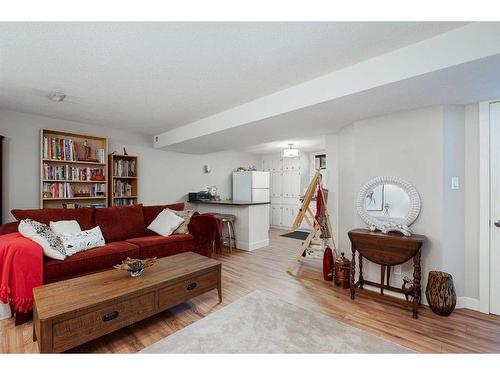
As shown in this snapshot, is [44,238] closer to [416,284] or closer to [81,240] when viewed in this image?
[81,240]

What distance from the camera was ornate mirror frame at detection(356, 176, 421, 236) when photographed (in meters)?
2.35

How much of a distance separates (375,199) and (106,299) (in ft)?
8.91

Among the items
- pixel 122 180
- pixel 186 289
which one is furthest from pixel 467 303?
pixel 122 180

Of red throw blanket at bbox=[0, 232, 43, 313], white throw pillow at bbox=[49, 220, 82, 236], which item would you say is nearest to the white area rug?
red throw blanket at bbox=[0, 232, 43, 313]

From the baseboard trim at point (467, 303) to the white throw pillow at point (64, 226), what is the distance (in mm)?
4098

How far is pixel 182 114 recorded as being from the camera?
3262 mm

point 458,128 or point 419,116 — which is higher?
point 419,116

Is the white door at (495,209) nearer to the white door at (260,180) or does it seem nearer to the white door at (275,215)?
the white door at (260,180)

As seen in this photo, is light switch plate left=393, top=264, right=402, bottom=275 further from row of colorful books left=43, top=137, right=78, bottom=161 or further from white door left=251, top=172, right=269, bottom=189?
row of colorful books left=43, top=137, right=78, bottom=161

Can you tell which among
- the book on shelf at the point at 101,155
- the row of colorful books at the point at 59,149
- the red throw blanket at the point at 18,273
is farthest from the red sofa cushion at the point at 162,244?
the row of colorful books at the point at 59,149

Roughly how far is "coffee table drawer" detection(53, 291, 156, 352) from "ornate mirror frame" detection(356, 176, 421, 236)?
231cm
